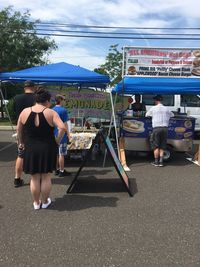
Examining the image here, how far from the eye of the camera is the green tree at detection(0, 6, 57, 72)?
2630 cm

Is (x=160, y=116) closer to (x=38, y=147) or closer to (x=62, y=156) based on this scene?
(x=62, y=156)

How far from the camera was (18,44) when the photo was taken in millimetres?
26531

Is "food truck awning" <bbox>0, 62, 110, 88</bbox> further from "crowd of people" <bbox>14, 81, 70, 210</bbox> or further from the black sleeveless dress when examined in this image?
the black sleeveless dress

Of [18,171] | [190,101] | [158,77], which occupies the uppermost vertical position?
[158,77]

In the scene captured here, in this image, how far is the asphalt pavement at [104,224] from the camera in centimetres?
391

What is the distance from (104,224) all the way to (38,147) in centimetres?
145

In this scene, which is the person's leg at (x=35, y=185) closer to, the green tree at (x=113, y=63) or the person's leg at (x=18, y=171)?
the person's leg at (x=18, y=171)

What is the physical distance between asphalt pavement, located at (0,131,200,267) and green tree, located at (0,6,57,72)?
790 inches

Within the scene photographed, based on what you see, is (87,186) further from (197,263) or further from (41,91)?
(197,263)

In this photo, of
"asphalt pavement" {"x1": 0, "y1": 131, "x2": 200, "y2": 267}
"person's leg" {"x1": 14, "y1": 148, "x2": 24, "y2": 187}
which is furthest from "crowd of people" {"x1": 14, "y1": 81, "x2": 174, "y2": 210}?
"person's leg" {"x1": 14, "y1": 148, "x2": 24, "y2": 187}

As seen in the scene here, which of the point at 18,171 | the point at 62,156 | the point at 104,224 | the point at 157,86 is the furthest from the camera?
the point at 157,86

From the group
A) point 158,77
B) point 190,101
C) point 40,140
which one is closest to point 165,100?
point 190,101

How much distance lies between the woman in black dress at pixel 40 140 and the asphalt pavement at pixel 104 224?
0.50 meters

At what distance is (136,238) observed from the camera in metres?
4.43
